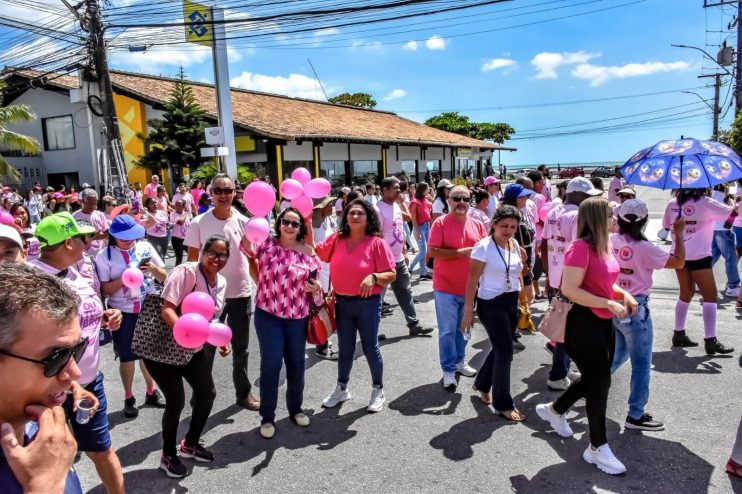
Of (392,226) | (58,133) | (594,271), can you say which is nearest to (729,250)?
(392,226)

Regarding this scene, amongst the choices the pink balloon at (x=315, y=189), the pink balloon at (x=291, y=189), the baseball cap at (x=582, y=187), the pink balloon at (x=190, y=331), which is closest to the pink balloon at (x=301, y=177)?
the pink balloon at (x=315, y=189)

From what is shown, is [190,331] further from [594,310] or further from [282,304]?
[594,310]

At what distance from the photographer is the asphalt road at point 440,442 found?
125 inches

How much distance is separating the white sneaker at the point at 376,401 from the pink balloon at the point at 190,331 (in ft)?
5.59

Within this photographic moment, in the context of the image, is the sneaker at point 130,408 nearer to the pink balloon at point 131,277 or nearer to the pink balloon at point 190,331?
the pink balloon at point 131,277

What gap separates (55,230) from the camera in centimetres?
281

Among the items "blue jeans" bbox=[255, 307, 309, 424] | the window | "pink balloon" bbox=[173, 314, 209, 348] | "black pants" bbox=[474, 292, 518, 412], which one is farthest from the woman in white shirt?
the window

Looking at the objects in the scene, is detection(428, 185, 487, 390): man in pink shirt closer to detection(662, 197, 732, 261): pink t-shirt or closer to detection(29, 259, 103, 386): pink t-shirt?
detection(662, 197, 732, 261): pink t-shirt

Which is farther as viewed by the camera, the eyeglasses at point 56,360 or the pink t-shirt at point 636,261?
the pink t-shirt at point 636,261

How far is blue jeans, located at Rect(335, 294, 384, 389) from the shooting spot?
4.09 meters

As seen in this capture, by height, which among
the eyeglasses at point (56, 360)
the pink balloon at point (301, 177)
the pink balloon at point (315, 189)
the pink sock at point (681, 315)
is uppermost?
the pink balloon at point (301, 177)

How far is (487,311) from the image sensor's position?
3.91 metres

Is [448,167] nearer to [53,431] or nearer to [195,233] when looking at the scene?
[195,233]

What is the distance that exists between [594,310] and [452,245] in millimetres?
1617
